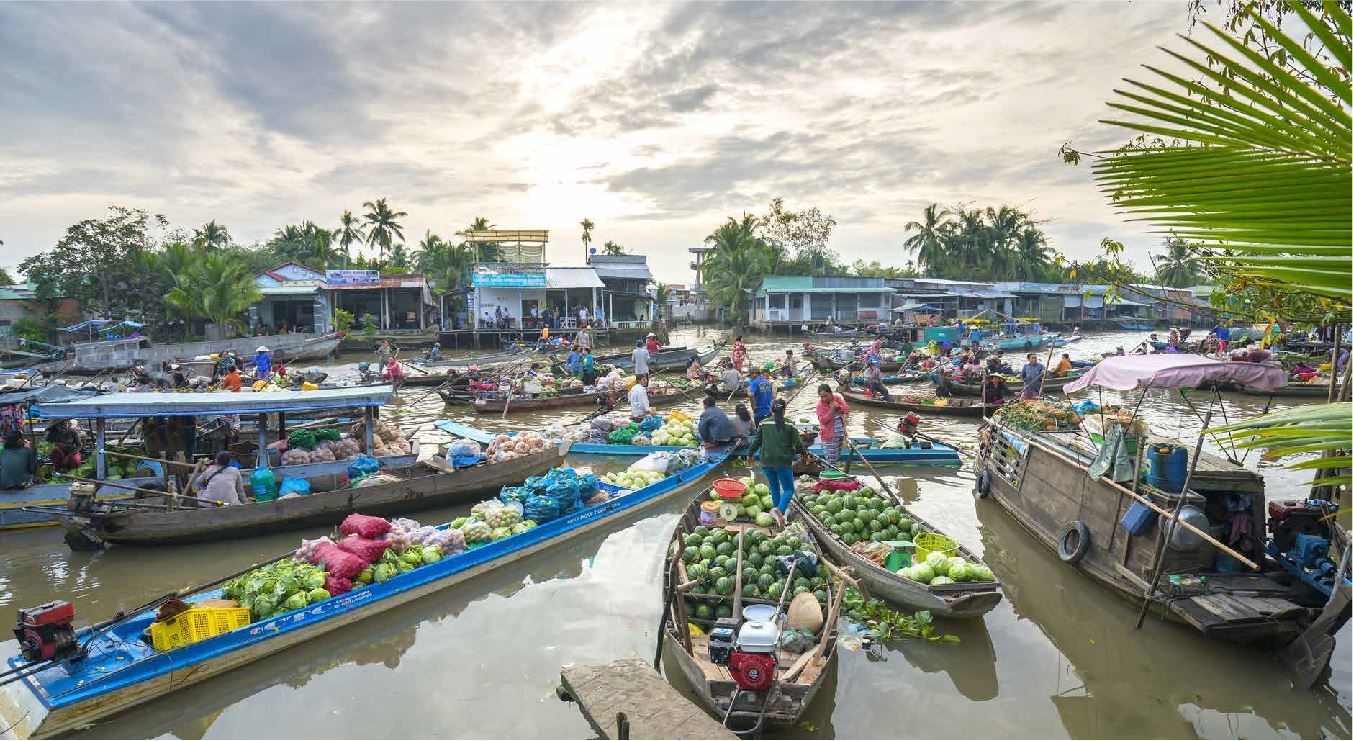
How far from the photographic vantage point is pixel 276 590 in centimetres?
704

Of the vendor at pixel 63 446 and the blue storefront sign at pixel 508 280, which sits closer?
the vendor at pixel 63 446

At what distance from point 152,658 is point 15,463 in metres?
5.95

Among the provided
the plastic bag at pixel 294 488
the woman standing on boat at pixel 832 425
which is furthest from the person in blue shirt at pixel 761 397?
the plastic bag at pixel 294 488

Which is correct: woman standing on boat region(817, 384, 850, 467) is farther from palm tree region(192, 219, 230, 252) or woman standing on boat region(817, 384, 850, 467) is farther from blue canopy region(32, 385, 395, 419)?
palm tree region(192, 219, 230, 252)

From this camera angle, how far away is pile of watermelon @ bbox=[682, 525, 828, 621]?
6.85 m

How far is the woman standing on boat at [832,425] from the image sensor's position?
11875 mm

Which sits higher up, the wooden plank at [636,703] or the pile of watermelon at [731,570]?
the wooden plank at [636,703]

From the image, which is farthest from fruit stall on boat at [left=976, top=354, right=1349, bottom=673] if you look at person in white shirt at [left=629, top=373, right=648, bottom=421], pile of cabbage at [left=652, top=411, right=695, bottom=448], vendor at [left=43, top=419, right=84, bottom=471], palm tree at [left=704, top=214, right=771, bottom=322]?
palm tree at [left=704, top=214, right=771, bottom=322]

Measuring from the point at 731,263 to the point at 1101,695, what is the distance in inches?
1880

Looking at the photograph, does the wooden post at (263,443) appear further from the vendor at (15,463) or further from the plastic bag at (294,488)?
the vendor at (15,463)

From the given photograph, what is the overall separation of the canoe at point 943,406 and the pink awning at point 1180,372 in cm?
849

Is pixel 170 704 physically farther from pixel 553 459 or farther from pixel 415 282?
pixel 415 282

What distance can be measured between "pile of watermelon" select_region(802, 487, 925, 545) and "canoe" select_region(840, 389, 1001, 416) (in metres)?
9.98

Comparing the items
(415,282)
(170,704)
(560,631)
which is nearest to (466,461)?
(560,631)
